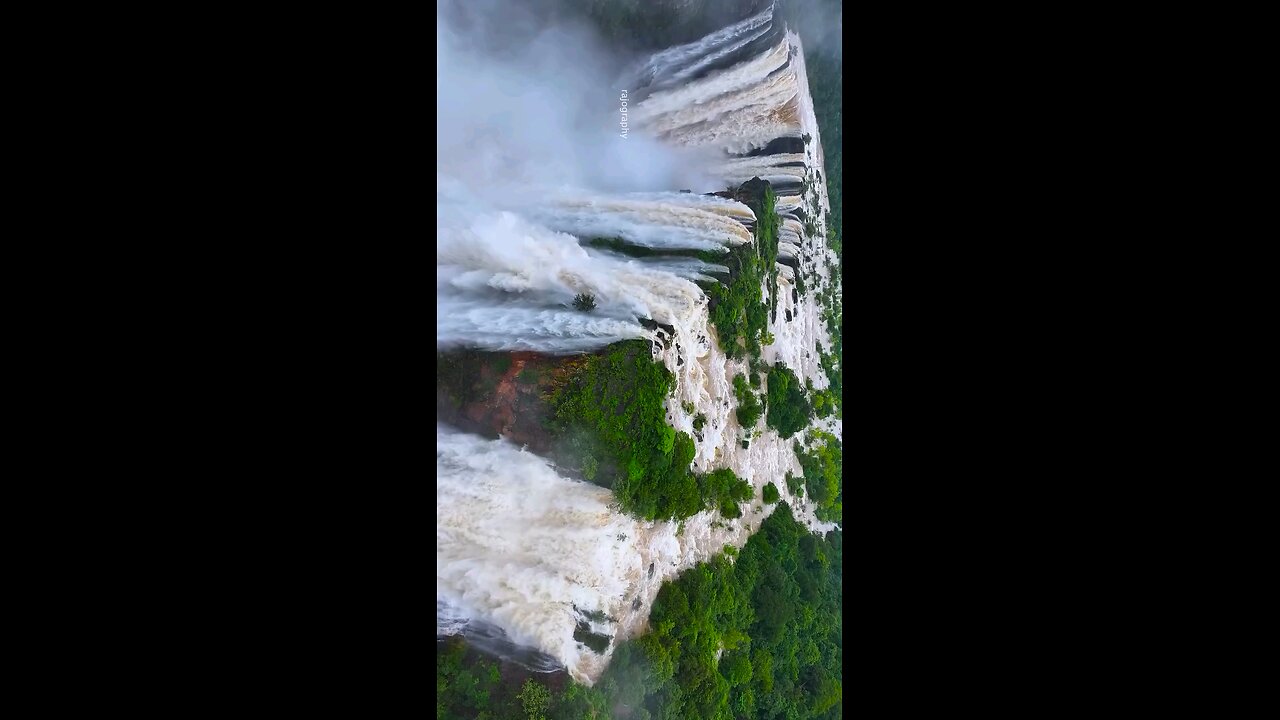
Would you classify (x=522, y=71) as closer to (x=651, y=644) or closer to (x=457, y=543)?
(x=457, y=543)

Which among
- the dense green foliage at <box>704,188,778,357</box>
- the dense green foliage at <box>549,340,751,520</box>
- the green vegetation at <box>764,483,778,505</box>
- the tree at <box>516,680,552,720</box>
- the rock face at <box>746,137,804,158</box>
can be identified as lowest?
the tree at <box>516,680,552,720</box>

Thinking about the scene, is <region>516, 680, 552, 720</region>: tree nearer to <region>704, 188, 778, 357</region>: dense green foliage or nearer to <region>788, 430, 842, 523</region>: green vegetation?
<region>704, 188, 778, 357</region>: dense green foliage

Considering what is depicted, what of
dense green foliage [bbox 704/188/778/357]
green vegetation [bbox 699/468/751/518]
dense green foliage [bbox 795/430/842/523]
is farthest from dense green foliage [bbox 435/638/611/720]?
dense green foliage [bbox 795/430/842/523]
